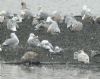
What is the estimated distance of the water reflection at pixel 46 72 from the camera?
535 inches

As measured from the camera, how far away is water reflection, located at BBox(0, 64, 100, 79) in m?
13.6

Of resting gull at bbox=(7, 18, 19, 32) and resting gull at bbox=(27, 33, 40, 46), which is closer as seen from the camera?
resting gull at bbox=(27, 33, 40, 46)

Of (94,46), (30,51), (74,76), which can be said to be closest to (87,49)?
(94,46)

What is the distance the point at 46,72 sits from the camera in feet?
46.3

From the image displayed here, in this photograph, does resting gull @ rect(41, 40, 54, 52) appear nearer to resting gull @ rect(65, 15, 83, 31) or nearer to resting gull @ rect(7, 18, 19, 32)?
resting gull @ rect(7, 18, 19, 32)

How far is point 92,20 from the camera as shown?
2036cm

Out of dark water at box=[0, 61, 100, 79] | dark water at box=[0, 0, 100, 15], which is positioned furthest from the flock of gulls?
dark water at box=[0, 0, 100, 15]

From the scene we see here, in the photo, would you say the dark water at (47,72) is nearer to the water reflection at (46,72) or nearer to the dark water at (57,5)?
the water reflection at (46,72)

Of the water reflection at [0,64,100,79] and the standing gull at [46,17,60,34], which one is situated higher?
the standing gull at [46,17,60,34]

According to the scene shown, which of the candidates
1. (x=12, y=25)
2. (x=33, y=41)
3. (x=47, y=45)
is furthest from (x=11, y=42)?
(x=12, y=25)

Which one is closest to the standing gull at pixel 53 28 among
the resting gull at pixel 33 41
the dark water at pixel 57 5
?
the resting gull at pixel 33 41

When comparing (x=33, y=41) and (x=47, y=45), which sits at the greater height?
(x=33, y=41)

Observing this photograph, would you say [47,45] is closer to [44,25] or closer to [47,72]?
[47,72]

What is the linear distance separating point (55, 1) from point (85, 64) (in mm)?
12146
